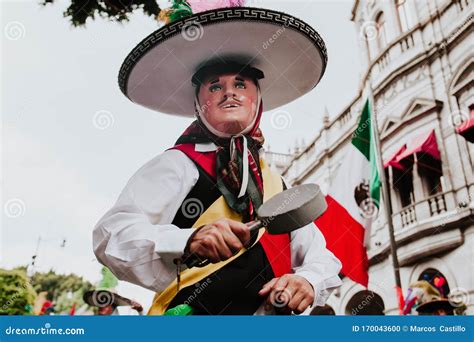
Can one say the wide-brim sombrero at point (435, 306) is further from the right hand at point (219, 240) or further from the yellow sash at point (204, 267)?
the right hand at point (219, 240)

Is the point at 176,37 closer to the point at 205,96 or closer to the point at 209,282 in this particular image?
the point at 205,96

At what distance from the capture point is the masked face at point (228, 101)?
2309 mm

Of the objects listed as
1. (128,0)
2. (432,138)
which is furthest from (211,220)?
(432,138)

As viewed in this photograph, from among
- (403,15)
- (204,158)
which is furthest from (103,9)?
(403,15)

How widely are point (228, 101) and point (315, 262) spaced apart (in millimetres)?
878

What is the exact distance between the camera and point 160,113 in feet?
8.29

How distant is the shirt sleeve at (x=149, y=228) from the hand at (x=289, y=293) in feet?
1.42

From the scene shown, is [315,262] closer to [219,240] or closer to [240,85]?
[219,240]

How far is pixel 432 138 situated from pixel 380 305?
5.73 feet

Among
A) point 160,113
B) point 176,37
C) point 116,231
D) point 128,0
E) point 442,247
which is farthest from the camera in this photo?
point 442,247

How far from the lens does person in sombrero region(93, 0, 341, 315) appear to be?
203cm

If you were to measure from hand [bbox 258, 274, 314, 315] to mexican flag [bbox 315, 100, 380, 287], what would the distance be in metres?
0.59

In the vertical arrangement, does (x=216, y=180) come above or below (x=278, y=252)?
above

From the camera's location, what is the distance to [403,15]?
3.87 metres
